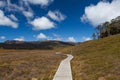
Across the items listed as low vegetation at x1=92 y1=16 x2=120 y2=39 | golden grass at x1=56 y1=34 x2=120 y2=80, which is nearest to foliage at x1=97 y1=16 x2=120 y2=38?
low vegetation at x1=92 y1=16 x2=120 y2=39

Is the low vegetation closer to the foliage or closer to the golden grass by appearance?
the foliage

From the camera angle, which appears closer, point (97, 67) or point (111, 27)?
point (97, 67)

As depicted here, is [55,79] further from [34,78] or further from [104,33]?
[104,33]

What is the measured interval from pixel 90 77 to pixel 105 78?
1.87 m

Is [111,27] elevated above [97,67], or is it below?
above

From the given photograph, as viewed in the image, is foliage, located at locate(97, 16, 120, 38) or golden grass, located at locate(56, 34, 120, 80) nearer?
golden grass, located at locate(56, 34, 120, 80)

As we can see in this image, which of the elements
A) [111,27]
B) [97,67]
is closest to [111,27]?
[111,27]

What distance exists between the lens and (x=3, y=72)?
93.2 ft

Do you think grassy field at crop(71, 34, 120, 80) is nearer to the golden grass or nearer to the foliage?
the golden grass

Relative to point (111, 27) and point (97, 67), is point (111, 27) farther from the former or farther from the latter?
point (97, 67)

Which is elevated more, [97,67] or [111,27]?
[111,27]

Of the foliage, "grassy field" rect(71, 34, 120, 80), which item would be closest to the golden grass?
"grassy field" rect(71, 34, 120, 80)

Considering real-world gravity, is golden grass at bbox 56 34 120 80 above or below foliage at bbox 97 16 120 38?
below

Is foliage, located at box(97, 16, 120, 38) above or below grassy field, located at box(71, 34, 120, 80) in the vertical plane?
above
